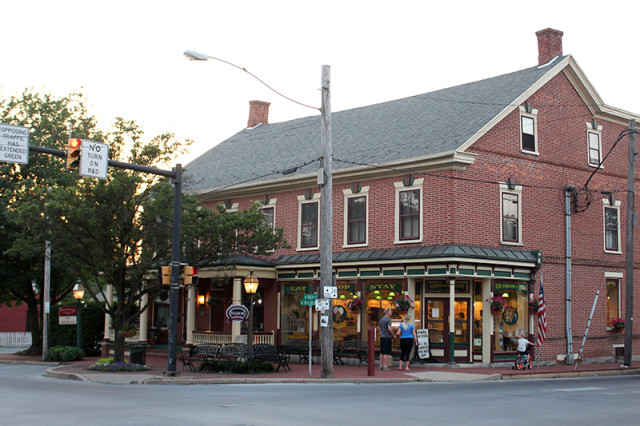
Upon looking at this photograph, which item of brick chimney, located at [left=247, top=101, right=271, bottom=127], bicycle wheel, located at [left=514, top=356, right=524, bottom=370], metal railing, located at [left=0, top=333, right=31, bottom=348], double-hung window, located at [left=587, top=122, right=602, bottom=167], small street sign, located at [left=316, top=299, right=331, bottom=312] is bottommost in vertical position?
metal railing, located at [left=0, top=333, right=31, bottom=348]

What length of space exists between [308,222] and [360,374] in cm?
903

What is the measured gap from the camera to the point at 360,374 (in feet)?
75.6

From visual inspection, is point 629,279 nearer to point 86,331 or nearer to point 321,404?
point 321,404

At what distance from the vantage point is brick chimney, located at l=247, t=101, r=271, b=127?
1682 inches

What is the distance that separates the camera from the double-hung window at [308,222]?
99.5 ft

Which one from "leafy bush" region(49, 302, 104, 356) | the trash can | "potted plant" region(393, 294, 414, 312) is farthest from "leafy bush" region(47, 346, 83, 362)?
"potted plant" region(393, 294, 414, 312)

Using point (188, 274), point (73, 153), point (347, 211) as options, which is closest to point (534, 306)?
point (347, 211)

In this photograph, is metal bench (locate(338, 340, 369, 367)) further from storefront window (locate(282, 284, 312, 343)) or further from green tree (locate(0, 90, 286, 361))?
green tree (locate(0, 90, 286, 361))

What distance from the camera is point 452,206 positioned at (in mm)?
25500

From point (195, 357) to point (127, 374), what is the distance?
8.96 feet

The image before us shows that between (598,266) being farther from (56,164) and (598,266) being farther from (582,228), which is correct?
(56,164)

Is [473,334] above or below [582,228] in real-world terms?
below

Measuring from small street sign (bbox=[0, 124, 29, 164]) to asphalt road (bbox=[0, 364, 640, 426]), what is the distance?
496cm

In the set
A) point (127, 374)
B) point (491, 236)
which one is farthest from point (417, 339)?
point (127, 374)
